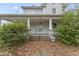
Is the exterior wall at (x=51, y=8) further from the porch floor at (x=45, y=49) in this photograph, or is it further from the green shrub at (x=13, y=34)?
the porch floor at (x=45, y=49)

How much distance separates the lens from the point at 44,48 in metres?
3.35

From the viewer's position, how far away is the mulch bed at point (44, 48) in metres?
3.24

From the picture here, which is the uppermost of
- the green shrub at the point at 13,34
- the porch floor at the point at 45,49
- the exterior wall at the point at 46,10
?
the exterior wall at the point at 46,10

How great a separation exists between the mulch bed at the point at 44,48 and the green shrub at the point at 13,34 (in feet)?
0.61

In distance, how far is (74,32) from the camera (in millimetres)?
3115

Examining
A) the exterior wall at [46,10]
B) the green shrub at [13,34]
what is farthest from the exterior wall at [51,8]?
the green shrub at [13,34]

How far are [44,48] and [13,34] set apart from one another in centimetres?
80

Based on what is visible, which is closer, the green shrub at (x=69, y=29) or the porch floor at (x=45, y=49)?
the green shrub at (x=69, y=29)

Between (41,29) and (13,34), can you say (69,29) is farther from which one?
(13,34)

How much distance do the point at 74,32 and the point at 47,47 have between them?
2.34 feet

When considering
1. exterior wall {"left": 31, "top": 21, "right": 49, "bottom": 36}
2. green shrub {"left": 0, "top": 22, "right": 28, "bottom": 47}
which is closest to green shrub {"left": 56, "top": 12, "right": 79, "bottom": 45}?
exterior wall {"left": 31, "top": 21, "right": 49, "bottom": 36}

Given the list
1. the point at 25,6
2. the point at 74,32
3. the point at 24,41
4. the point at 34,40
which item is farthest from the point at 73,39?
the point at 25,6

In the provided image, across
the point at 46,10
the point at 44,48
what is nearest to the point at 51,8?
the point at 46,10

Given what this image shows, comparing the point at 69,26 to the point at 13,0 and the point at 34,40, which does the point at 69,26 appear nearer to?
the point at 34,40
